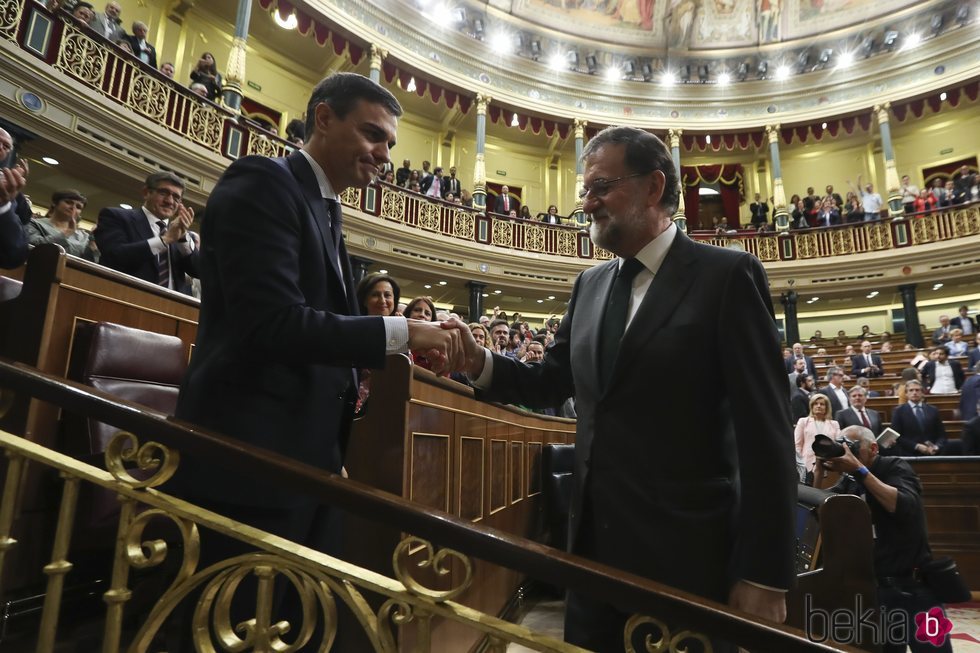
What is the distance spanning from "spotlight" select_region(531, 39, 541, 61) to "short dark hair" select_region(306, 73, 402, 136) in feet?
42.1

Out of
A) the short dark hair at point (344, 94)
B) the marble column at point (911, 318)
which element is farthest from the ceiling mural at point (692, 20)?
the short dark hair at point (344, 94)

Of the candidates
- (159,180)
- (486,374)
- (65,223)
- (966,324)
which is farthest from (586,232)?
(486,374)

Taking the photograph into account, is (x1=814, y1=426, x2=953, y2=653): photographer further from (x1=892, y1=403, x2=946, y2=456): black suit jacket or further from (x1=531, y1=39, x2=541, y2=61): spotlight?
(x1=531, y1=39, x2=541, y2=61): spotlight

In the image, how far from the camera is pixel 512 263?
36.6ft

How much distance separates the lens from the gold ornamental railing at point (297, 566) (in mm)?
783

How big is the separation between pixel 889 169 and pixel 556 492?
12.2 meters

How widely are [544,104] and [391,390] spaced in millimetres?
12204

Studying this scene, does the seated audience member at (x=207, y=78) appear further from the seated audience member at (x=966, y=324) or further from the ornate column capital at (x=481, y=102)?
the seated audience member at (x=966, y=324)

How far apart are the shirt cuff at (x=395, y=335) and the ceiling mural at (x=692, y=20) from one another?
13.6m

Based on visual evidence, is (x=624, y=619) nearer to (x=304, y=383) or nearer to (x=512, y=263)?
(x=304, y=383)

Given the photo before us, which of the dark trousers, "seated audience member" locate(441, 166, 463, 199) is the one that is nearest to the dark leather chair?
the dark trousers

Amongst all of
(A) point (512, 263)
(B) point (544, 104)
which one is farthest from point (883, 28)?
(A) point (512, 263)

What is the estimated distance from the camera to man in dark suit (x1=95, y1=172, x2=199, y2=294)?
276 cm

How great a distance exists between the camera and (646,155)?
1339 mm
